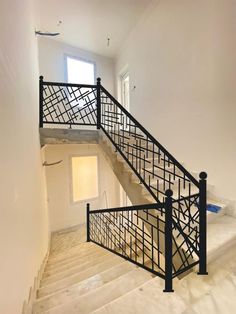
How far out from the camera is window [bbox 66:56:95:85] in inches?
228

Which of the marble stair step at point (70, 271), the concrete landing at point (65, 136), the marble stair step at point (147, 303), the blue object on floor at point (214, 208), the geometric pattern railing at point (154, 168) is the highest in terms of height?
the concrete landing at point (65, 136)

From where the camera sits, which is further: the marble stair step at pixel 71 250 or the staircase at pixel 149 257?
the marble stair step at pixel 71 250

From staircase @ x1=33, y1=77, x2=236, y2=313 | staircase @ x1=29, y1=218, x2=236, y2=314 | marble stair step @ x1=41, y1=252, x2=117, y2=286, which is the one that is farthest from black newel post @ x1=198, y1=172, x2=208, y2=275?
marble stair step @ x1=41, y1=252, x2=117, y2=286

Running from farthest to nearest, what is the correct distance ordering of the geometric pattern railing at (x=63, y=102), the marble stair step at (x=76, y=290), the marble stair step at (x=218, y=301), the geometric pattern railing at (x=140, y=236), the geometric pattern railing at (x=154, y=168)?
the geometric pattern railing at (x=63, y=102), the geometric pattern railing at (x=154, y=168), the geometric pattern railing at (x=140, y=236), the marble stair step at (x=76, y=290), the marble stair step at (x=218, y=301)

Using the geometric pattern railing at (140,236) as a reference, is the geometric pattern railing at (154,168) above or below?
above

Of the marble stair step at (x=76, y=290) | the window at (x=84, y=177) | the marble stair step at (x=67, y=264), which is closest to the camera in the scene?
the marble stair step at (x=76, y=290)

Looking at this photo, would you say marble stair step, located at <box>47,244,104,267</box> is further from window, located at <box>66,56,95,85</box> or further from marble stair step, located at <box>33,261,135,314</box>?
window, located at <box>66,56,95,85</box>

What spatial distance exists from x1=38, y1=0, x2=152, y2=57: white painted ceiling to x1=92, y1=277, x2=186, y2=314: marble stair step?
4859 millimetres

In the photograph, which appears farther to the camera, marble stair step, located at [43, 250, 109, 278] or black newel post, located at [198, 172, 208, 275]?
marble stair step, located at [43, 250, 109, 278]

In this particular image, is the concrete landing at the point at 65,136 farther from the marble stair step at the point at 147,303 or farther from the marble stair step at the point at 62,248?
the marble stair step at the point at 147,303

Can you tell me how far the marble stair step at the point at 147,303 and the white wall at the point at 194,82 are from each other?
183 cm

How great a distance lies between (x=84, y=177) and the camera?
6.17 m

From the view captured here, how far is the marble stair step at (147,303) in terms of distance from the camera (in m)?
1.55

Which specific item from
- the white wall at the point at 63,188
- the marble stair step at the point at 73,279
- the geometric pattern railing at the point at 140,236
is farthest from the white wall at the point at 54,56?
the marble stair step at the point at 73,279
